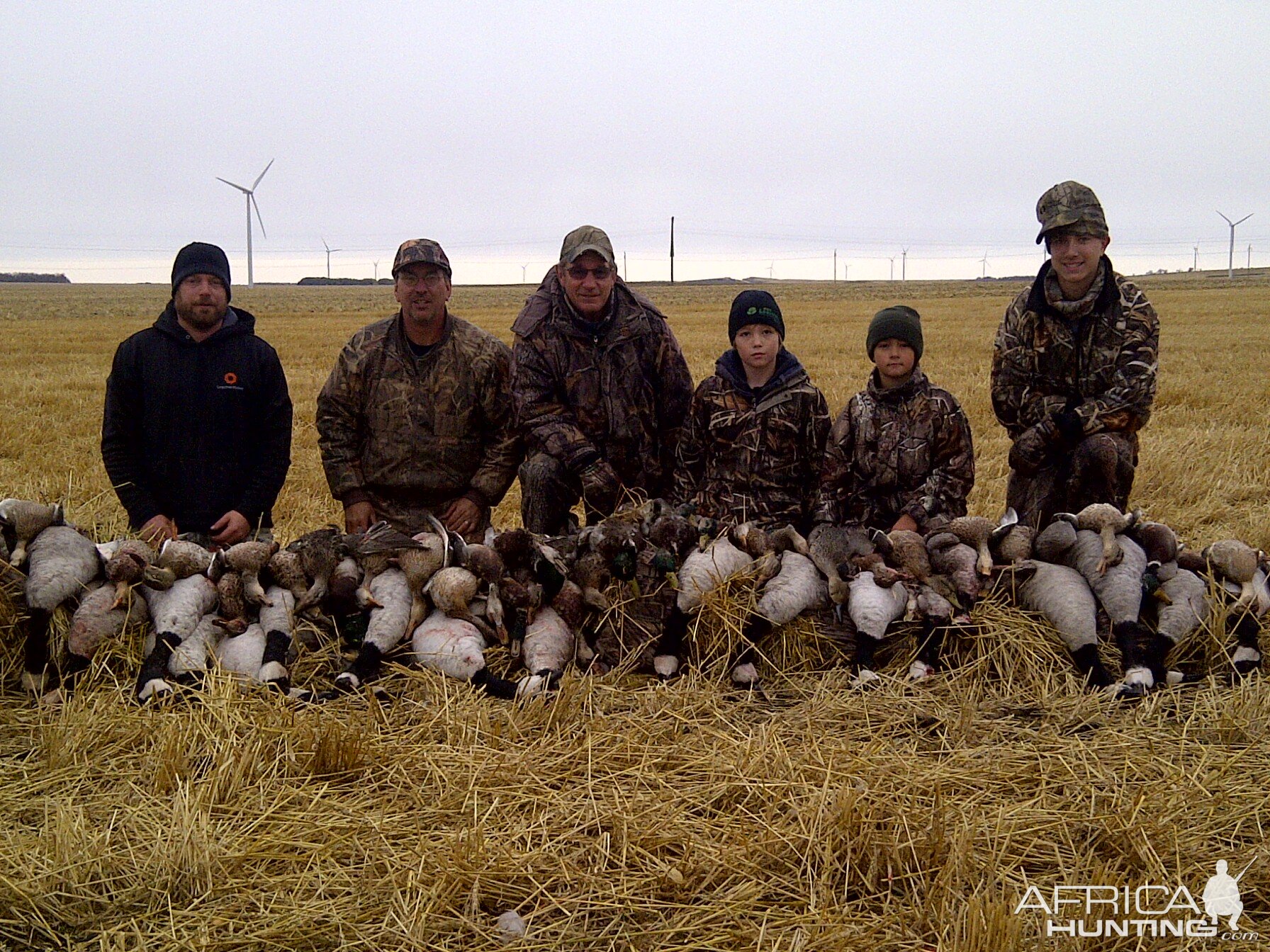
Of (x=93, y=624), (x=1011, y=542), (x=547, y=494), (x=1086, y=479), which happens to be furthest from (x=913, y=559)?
(x=93, y=624)

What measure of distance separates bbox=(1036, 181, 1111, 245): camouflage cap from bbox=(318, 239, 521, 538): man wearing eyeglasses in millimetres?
3276

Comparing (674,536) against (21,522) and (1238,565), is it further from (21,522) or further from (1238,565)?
(21,522)

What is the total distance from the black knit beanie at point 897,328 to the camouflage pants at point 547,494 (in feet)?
6.20

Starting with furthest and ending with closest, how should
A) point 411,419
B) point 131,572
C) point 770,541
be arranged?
point 411,419 → point 770,541 → point 131,572

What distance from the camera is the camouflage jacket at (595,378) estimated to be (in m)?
5.68

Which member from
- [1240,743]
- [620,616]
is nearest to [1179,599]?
[1240,743]

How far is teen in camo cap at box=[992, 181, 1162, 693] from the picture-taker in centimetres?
527

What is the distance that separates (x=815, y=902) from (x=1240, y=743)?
6.39 feet

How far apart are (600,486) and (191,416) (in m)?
2.34

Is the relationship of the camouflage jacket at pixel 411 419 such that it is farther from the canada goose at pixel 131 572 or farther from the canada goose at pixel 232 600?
the canada goose at pixel 131 572

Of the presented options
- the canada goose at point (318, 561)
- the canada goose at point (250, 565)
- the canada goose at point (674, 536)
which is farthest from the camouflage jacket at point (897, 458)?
the canada goose at point (250, 565)

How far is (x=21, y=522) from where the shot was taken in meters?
4.19

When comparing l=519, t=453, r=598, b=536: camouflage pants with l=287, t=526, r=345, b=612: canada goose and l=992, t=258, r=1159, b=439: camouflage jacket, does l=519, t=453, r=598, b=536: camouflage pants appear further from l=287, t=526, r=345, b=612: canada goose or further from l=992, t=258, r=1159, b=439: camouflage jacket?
l=992, t=258, r=1159, b=439: camouflage jacket

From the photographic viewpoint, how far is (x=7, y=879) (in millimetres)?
2662
